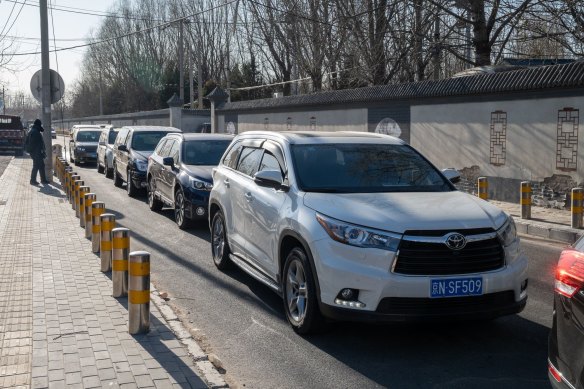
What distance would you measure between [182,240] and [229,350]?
18.8 ft

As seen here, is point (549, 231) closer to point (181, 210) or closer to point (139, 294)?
point (181, 210)

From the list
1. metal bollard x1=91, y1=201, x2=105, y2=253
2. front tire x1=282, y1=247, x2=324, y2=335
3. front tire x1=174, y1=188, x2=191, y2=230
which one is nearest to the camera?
front tire x1=282, y1=247, x2=324, y2=335

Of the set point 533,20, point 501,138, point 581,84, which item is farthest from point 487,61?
point 581,84

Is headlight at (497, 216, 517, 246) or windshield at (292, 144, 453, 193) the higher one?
windshield at (292, 144, 453, 193)

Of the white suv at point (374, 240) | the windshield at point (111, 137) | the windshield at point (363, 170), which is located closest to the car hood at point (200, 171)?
the white suv at point (374, 240)

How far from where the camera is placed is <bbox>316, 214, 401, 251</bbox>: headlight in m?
5.29

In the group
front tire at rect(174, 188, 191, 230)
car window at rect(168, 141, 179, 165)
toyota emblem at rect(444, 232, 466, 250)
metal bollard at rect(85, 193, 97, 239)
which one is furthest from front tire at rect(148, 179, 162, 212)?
toyota emblem at rect(444, 232, 466, 250)

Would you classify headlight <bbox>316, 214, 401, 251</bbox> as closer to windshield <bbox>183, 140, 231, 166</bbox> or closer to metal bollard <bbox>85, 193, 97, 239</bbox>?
metal bollard <bbox>85, 193, 97, 239</bbox>

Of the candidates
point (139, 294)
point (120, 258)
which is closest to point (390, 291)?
point (139, 294)

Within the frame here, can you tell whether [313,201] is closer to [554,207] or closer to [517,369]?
[517,369]

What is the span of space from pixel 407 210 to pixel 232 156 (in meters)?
3.56

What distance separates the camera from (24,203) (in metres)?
15.9

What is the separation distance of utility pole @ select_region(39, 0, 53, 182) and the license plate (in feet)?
57.1

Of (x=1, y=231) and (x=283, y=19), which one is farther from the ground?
(x=283, y=19)
